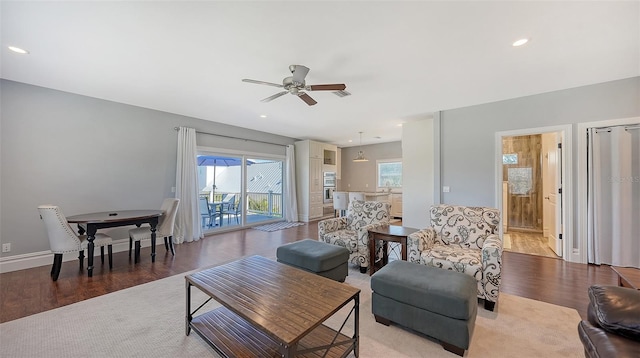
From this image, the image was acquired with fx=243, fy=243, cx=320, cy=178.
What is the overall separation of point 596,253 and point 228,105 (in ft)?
20.8

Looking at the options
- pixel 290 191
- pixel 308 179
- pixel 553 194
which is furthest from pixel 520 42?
pixel 290 191

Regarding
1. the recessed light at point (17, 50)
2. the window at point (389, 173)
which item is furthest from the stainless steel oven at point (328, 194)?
the recessed light at point (17, 50)

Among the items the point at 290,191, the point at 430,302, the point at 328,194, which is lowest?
the point at 430,302

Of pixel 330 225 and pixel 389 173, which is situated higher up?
pixel 389 173

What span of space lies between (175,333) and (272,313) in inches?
45.4

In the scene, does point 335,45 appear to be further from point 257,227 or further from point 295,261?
point 257,227

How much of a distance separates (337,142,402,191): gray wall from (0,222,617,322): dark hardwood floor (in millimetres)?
5225

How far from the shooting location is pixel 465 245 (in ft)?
9.65

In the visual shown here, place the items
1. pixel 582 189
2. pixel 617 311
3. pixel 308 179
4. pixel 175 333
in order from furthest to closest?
1. pixel 308 179
2. pixel 582 189
3. pixel 175 333
4. pixel 617 311

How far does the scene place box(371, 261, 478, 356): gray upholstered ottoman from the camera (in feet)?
5.74

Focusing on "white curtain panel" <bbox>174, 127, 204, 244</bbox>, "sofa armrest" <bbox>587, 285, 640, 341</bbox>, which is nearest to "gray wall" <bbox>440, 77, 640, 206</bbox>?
"sofa armrest" <bbox>587, 285, 640, 341</bbox>

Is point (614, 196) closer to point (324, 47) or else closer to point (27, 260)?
point (324, 47)

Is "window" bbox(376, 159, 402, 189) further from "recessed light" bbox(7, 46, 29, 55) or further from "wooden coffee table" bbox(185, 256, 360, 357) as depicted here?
"recessed light" bbox(7, 46, 29, 55)

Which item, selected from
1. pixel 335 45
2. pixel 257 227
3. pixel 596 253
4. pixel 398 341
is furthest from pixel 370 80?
pixel 257 227
